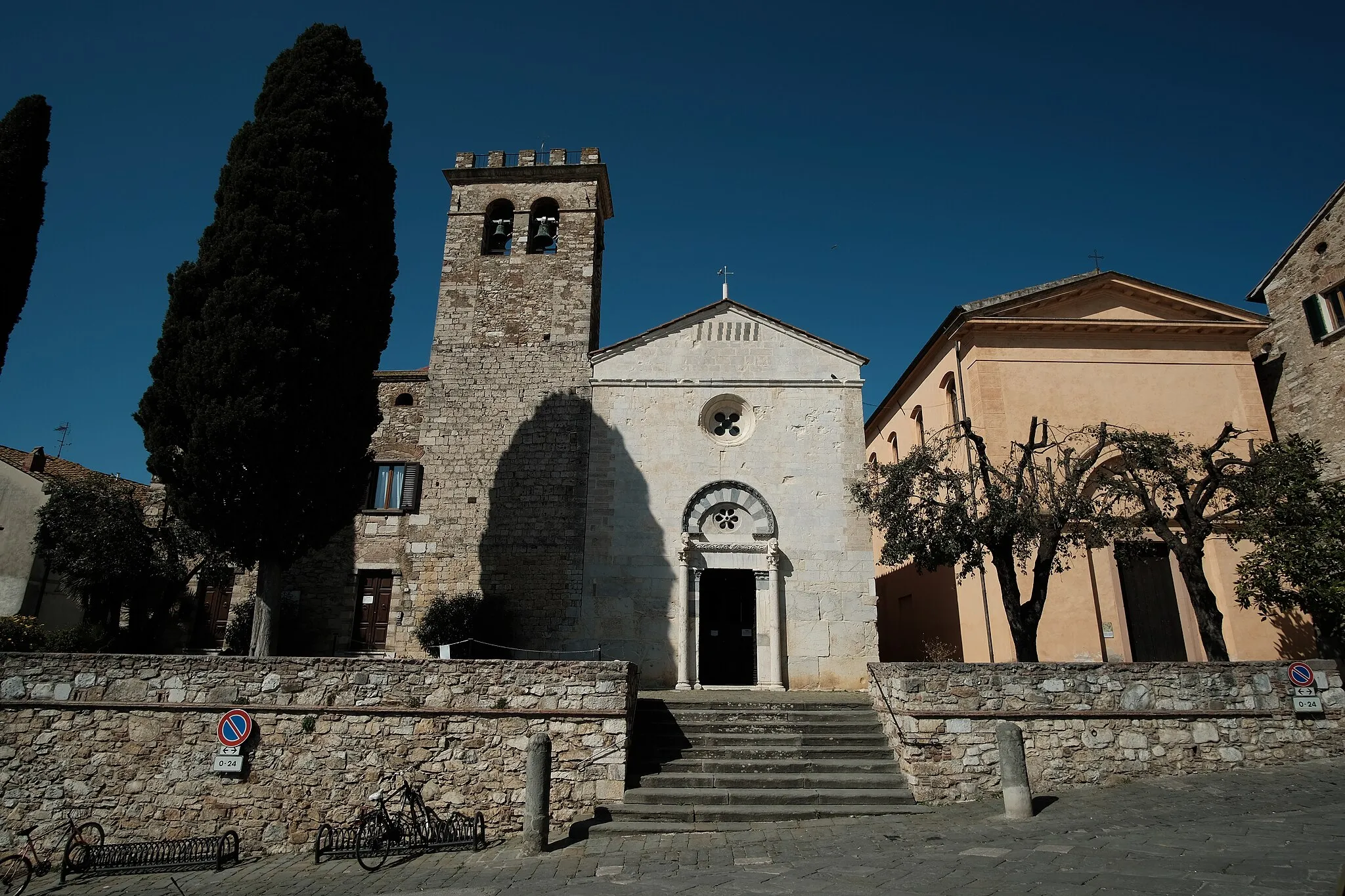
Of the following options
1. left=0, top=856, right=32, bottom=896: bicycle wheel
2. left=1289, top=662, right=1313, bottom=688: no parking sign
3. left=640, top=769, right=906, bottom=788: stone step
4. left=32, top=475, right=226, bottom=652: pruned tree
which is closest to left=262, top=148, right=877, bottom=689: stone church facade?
left=32, top=475, right=226, bottom=652: pruned tree

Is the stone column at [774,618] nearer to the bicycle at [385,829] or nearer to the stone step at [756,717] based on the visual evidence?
the stone step at [756,717]

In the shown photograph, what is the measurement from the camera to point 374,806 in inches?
411

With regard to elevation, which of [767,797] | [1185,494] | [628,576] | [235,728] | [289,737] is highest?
[1185,494]

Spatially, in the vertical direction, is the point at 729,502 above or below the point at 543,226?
below

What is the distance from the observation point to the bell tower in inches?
665

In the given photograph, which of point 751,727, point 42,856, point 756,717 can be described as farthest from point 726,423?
point 42,856

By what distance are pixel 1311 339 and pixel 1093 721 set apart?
13.2 meters

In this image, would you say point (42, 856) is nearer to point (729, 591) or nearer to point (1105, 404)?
point (729, 591)

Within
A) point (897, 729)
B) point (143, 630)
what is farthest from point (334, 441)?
point (897, 729)

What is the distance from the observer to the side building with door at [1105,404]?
15750 millimetres

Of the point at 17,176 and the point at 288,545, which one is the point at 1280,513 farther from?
the point at 17,176

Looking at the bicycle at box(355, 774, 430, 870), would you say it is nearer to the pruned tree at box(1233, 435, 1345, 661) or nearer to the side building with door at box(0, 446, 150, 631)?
the pruned tree at box(1233, 435, 1345, 661)

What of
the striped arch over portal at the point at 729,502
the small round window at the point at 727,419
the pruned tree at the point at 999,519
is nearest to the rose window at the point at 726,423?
the small round window at the point at 727,419

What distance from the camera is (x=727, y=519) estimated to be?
16.7 metres
